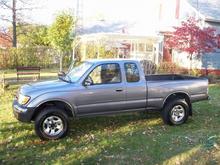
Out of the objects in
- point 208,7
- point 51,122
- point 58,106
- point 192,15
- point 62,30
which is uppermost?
point 208,7

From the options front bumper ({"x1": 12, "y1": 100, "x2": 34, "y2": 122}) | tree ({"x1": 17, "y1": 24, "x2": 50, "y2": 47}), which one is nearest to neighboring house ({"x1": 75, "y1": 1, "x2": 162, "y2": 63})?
tree ({"x1": 17, "y1": 24, "x2": 50, "y2": 47})

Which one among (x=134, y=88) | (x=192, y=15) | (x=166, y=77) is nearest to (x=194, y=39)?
(x=192, y=15)

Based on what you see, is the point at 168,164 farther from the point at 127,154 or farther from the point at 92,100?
the point at 92,100

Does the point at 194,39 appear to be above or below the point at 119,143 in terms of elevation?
above

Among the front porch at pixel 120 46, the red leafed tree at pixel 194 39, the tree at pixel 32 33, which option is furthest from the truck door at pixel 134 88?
the tree at pixel 32 33

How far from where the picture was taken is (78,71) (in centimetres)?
972

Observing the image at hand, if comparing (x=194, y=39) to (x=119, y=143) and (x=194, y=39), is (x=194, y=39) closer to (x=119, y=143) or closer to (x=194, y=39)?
(x=194, y=39)

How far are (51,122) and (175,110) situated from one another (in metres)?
3.53

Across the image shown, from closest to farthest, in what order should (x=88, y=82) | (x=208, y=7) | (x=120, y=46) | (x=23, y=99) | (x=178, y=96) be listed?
(x=23, y=99) < (x=88, y=82) < (x=178, y=96) < (x=208, y=7) < (x=120, y=46)

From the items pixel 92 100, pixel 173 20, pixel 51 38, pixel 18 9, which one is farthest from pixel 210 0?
pixel 92 100

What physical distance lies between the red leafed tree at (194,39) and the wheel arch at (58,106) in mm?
16315

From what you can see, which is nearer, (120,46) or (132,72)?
(132,72)

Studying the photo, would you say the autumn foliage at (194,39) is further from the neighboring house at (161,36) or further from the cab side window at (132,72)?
the cab side window at (132,72)

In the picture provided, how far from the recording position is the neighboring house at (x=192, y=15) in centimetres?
2628
